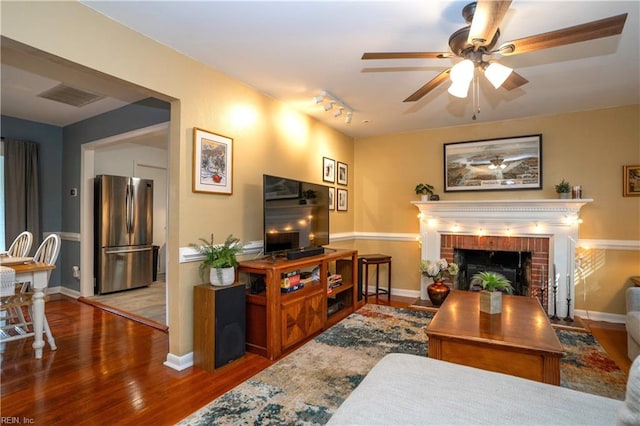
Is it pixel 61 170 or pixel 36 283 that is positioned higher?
pixel 61 170

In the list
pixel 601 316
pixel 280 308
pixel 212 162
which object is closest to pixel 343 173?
pixel 212 162

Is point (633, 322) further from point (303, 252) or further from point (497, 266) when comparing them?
point (303, 252)

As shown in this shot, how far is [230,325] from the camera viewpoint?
259 cm

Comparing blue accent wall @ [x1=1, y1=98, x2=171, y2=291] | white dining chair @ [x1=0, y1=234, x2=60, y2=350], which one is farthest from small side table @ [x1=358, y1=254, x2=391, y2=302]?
blue accent wall @ [x1=1, y1=98, x2=171, y2=291]

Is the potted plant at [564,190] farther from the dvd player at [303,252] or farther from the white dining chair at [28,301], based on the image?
the white dining chair at [28,301]

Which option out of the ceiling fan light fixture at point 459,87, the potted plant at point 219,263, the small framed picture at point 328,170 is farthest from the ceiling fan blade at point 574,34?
the small framed picture at point 328,170

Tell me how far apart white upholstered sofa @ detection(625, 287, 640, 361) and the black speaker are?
10.1ft

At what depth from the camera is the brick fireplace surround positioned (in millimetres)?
3824

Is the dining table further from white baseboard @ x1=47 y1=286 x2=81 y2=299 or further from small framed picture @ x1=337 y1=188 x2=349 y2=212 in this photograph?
small framed picture @ x1=337 y1=188 x2=349 y2=212

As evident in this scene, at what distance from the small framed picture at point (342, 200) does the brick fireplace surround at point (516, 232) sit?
1034 mm

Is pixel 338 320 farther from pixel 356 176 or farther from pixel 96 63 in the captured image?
pixel 96 63

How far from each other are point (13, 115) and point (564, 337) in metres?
7.08

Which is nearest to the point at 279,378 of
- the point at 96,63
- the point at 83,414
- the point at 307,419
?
the point at 307,419

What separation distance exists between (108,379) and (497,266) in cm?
444
